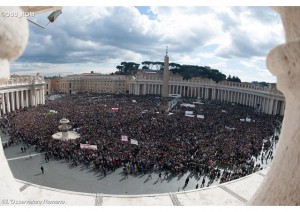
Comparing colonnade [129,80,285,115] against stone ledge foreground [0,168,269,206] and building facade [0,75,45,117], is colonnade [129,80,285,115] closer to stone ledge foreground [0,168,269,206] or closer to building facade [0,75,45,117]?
building facade [0,75,45,117]

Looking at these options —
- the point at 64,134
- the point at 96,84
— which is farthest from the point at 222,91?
the point at 64,134

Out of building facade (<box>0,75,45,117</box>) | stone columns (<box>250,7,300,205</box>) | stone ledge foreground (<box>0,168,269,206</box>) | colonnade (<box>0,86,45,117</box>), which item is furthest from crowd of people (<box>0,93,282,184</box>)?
building facade (<box>0,75,45,117</box>)

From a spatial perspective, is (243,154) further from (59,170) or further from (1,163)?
(1,163)

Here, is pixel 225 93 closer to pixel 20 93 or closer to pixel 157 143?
pixel 20 93

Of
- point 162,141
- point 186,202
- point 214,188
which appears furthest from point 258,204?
point 162,141

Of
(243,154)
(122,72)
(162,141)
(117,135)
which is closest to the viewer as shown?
(243,154)
